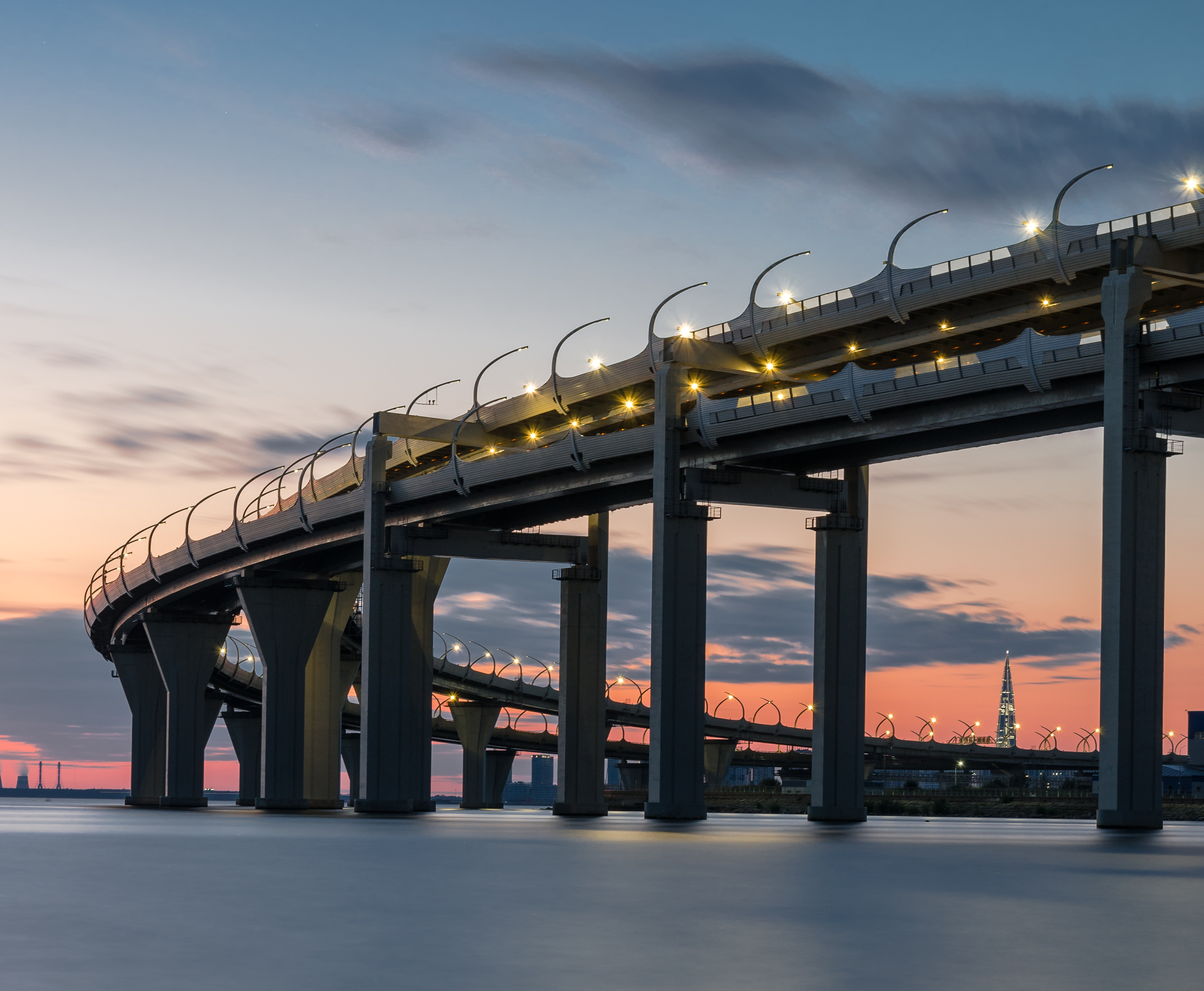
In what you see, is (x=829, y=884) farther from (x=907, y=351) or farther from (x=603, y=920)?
(x=907, y=351)

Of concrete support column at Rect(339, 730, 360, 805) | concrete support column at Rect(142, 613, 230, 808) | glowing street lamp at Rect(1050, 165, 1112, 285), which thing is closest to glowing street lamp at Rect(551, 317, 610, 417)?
glowing street lamp at Rect(1050, 165, 1112, 285)

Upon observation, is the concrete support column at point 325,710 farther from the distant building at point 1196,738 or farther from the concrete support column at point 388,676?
the distant building at point 1196,738

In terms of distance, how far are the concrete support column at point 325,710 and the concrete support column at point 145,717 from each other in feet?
108

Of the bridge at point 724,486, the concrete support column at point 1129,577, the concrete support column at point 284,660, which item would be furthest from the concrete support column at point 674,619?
the concrete support column at point 284,660

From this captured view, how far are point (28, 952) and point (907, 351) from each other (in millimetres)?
54786

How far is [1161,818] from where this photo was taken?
49.9 m

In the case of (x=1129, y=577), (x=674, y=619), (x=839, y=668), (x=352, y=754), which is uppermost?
(x=1129, y=577)

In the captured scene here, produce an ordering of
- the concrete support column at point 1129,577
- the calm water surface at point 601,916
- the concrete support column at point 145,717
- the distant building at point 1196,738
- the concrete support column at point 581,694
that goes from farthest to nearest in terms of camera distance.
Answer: the distant building at point 1196,738
the concrete support column at point 145,717
the concrete support column at point 581,694
the concrete support column at point 1129,577
the calm water surface at point 601,916

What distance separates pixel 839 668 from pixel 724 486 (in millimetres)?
8252

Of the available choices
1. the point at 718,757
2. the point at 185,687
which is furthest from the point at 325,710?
the point at 718,757

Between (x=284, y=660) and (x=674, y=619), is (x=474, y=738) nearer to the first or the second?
(x=284, y=660)

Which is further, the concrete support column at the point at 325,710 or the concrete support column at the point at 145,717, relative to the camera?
the concrete support column at the point at 145,717

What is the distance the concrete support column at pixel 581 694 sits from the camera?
268ft

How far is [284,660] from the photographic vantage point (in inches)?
4146
